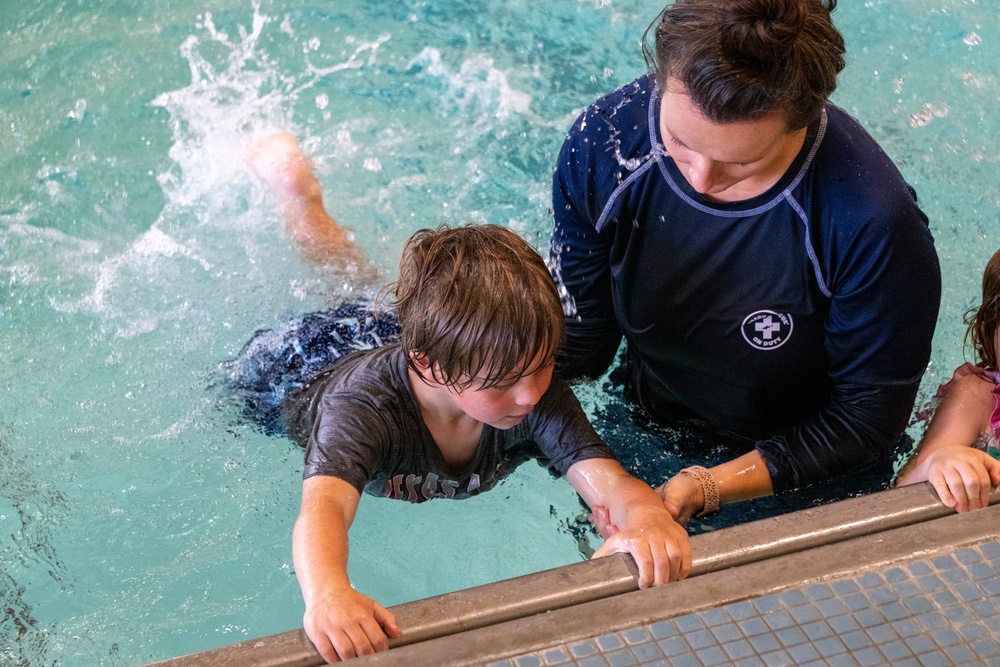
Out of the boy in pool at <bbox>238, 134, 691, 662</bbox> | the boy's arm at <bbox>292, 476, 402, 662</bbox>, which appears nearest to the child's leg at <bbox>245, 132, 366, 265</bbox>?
the boy in pool at <bbox>238, 134, 691, 662</bbox>

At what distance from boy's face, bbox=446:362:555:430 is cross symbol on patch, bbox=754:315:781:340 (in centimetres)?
38

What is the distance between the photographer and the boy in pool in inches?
53.6

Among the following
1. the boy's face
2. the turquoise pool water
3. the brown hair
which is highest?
the brown hair

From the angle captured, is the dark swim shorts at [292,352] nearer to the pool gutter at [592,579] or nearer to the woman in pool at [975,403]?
the pool gutter at [592,579]

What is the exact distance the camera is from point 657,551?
1334 millimetres

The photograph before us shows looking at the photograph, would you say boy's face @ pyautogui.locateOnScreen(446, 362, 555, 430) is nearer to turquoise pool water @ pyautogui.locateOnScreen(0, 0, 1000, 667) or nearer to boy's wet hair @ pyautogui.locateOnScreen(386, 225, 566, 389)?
boy's wet hair @ pyautogui.locateOnScreen(386, 225, 566, 389)

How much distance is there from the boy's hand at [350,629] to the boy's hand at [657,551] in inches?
13.2

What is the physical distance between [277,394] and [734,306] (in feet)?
3.49

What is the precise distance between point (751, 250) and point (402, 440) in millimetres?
687

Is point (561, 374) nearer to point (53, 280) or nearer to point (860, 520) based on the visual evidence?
point (860, 520)

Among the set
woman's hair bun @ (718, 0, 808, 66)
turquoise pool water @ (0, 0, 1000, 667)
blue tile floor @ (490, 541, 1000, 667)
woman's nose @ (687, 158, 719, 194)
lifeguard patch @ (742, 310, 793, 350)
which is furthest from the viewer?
turquoise pool water @ (0, 0, 1000, 667)

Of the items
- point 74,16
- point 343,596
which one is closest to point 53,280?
point 74,16

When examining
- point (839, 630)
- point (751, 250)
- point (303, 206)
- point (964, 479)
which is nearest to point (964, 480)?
point (964, 479)

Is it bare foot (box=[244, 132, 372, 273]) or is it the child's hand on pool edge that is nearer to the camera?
the child's hand on pool edge
